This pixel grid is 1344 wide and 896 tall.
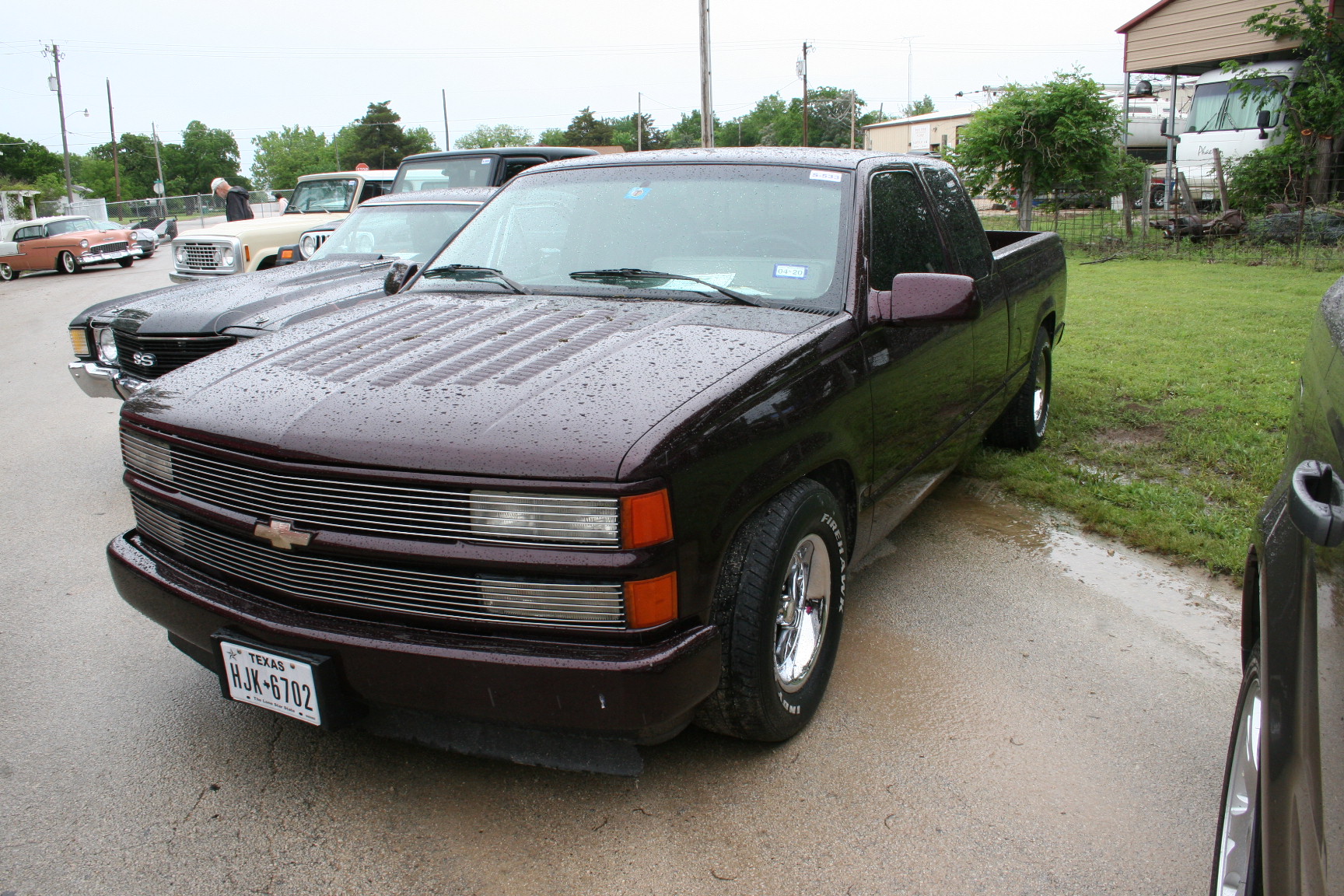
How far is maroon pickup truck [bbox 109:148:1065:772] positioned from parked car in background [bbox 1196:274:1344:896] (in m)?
1.10

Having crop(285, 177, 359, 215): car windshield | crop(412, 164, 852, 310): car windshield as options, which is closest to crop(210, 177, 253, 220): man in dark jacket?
crop(285, 177, 359, 215): car windshield

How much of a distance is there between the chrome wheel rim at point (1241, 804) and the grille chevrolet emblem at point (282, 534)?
82.1 inches

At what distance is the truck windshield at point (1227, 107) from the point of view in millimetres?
17156

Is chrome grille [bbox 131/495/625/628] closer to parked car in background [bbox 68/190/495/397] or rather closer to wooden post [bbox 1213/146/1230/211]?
parked car in background [bbox 68/190/495/397]

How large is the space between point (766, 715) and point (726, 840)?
1.11 ft

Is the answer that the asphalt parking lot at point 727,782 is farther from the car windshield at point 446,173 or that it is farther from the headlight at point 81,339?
the car windshield at point 446,173

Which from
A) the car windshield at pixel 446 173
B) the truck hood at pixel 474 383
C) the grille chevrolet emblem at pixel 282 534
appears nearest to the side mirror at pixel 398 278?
the truck hood at pixel 474 383

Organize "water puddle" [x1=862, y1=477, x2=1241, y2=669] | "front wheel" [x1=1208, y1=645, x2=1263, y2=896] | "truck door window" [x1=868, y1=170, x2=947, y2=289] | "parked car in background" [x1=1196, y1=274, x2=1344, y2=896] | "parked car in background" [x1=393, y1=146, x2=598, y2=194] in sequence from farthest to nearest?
1. "parked car in background" [x1=393, y1=146, x2=598, y2=194]
2. "water puddle" [x1=862, y1=477, x2=1241, y2=669]
3. "truck door window" [x1=868, y1=170, x2=947, y2=289]
4. "front wheel" [x1=1208, y1=645, x2=1263, y2=896]
5. "parked car in background" [x1=1196, y1=274, x2=1344, y2=896]

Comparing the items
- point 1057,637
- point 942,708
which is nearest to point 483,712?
point 942,708

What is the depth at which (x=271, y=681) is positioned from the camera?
7.98ft

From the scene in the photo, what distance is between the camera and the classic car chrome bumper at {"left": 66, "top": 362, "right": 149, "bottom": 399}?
5.86m

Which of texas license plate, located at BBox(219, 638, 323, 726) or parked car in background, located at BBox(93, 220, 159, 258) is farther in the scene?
parked car in background, located at BBox(93, 220, 159, 258)

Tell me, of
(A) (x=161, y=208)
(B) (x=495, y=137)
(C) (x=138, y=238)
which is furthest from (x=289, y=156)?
(C) (x=138, y=238)

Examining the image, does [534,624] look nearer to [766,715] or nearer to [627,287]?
[766,715]
